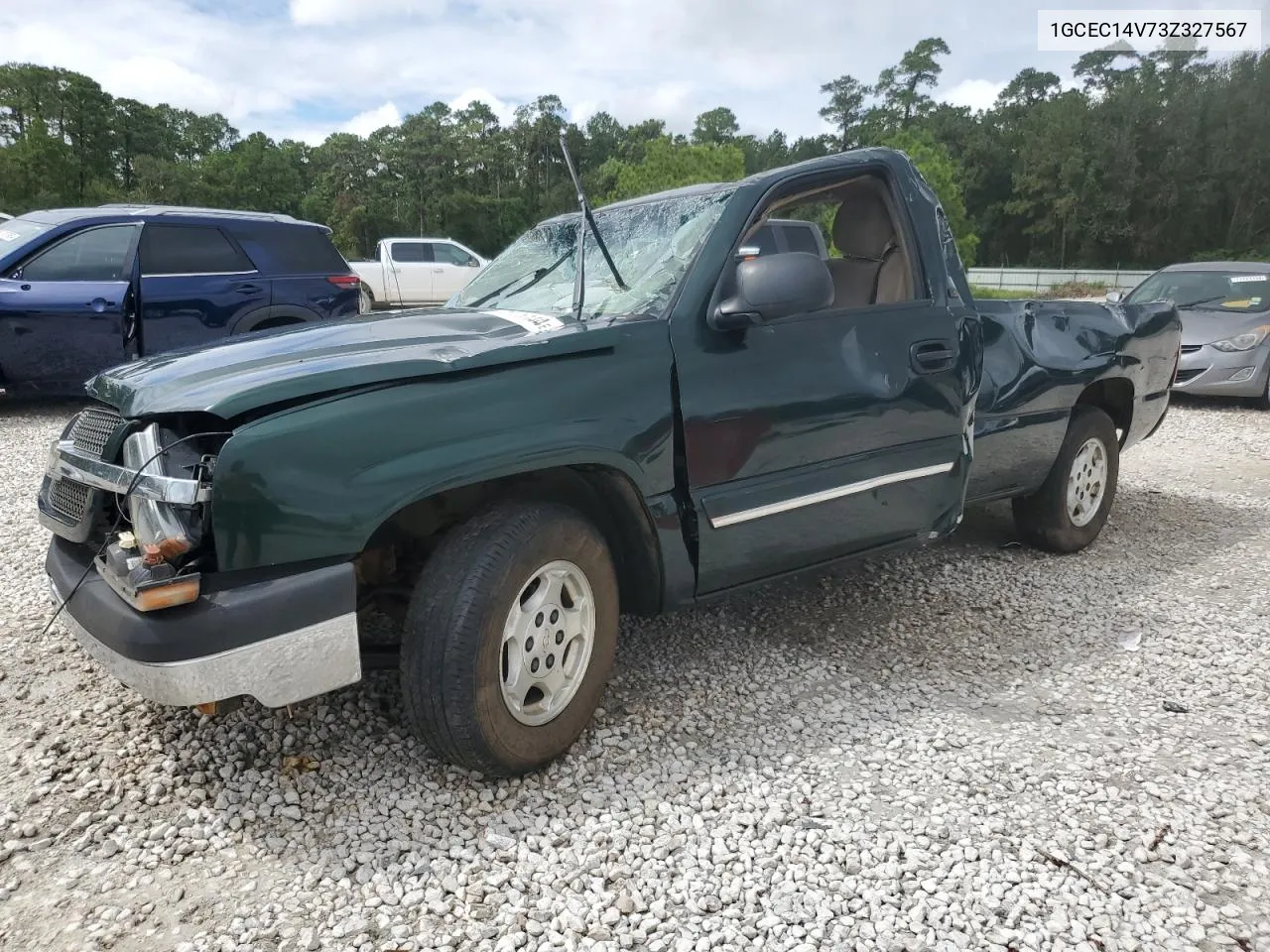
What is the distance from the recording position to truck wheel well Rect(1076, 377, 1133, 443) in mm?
4773

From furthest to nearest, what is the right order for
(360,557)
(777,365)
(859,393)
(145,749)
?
(859,393) < (777,365) < (145,749) < (360,557)

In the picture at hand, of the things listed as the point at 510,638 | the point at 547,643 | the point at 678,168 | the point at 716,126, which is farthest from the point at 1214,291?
the point at 716,126

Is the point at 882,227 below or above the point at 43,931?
above

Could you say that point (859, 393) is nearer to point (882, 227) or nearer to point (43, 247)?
point (882, 227)

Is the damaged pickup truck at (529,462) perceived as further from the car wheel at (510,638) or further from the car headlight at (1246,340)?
the car headlight at (1246,340)

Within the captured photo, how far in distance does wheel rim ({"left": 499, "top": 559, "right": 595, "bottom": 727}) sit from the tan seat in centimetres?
182

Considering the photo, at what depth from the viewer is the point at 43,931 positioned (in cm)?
199

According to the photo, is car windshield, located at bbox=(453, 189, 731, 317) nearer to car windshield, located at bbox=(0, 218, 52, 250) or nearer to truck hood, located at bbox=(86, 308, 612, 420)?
truck hood, located at bbox=(86, 308, 612, 420)

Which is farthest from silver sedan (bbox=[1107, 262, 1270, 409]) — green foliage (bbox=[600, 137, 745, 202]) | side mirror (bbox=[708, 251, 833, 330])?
green foliage (bbox=[600, 137, 745, 202])

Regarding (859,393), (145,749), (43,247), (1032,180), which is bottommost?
(145,749)

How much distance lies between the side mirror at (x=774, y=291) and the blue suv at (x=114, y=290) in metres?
5.64

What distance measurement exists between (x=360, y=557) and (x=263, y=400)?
0.62 metres

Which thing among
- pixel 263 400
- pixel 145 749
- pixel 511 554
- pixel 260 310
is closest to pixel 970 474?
pixel 511 554

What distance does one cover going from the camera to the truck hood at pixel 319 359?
2180mm
